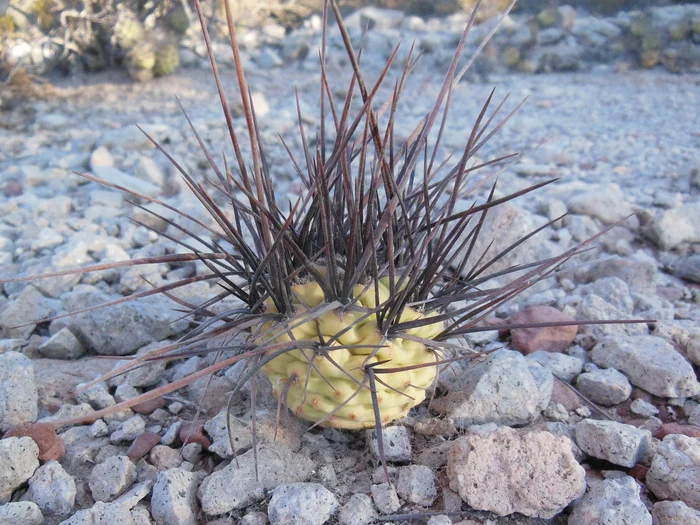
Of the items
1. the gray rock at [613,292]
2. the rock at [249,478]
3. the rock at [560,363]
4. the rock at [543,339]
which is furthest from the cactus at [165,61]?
the rock at [249,478]

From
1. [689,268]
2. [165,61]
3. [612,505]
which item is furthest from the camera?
[165,61]

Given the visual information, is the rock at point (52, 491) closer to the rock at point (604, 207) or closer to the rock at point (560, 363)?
the rock at point (560, 363)

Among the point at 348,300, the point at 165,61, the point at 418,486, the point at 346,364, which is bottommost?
the point at 418,486

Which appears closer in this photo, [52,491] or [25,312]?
[52,491]

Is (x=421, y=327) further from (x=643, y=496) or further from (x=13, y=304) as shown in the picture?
(x=13, y=304)

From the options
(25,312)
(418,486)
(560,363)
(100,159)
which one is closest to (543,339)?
(560,363)

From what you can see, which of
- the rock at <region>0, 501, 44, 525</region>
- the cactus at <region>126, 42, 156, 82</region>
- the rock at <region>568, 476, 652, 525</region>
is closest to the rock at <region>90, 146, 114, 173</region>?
the cactus at <region>126, 42, 156, 82</region>

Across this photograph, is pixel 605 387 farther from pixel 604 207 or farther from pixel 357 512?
pixel 604 207

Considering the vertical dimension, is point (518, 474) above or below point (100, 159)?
above
